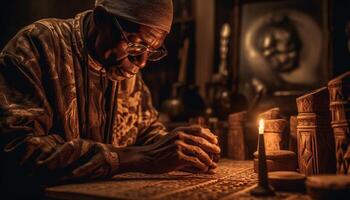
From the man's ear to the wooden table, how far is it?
2.74 feet

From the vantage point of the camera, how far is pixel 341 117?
66.2 inches

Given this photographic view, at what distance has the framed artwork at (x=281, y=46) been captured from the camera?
14.6 feet

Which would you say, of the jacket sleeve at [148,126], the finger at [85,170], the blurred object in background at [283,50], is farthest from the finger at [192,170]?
the blurred object in background at [283,50]

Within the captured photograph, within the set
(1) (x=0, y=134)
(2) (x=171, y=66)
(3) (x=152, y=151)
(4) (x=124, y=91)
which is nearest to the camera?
(1) (x=0, y=134)

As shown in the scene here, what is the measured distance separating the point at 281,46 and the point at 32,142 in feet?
11.2

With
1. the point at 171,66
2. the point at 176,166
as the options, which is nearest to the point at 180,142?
the point at 176,166

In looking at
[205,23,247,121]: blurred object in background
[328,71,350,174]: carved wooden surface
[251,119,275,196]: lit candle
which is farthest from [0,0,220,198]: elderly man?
[205,23,247,121]: blurred object in background

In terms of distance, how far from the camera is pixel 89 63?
245cm

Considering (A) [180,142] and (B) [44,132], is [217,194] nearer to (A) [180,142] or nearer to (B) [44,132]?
(A) [180,142]

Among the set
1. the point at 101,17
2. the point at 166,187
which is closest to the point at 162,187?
the point at 166,187

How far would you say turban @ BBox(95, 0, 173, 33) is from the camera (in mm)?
2213

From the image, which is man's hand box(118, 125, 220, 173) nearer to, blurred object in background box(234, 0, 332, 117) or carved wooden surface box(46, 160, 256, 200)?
carved wooden surface box(46, 160, 256, 200)

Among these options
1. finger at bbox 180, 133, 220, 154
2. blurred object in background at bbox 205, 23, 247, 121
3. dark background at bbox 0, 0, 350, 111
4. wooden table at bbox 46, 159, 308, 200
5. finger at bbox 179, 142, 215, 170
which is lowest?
wooden table at bbox 46, 159, 308, 200

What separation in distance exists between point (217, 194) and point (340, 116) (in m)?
0.59
